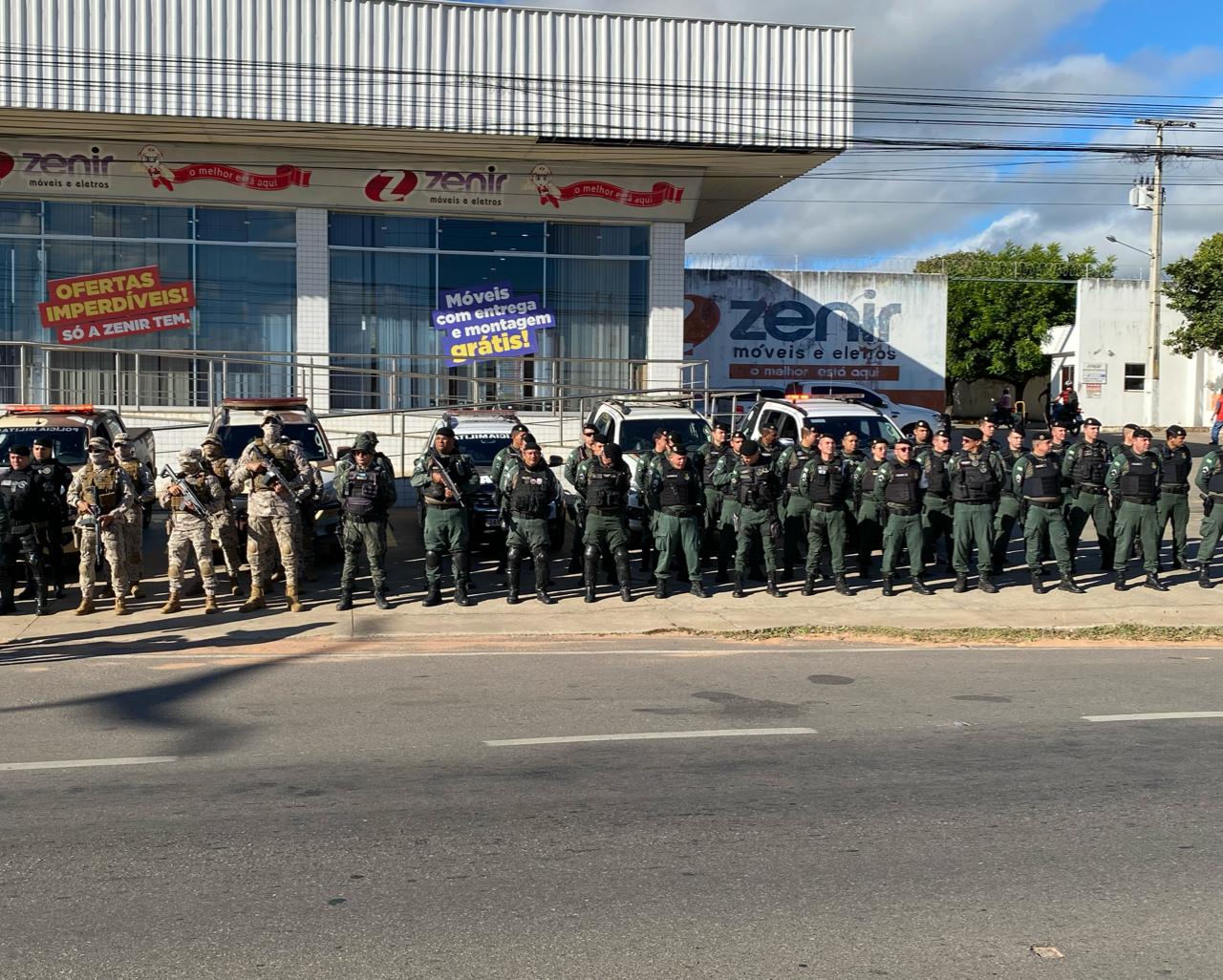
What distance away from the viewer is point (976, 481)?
13.7m

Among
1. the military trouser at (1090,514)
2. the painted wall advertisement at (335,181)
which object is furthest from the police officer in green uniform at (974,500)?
the painted wall advertisement at (335,181)

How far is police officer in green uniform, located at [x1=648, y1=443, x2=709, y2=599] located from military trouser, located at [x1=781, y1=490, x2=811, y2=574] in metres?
1.15

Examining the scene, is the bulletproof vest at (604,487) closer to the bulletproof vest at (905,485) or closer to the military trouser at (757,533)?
the military trouser at (757,533)

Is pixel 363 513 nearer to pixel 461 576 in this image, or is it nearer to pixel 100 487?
pixel 461 576

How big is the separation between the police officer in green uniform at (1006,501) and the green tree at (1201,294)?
92.2 ft

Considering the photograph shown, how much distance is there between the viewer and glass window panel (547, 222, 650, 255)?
2494 centimetres

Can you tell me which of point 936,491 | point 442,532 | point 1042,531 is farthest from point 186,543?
point 1042,531

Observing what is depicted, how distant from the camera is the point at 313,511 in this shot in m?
13.9

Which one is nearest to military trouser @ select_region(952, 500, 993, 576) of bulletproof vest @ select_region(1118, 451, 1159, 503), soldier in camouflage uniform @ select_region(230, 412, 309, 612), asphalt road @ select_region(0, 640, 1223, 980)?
bulletproof vest @ select_region(1118, 451, 1159, 503)

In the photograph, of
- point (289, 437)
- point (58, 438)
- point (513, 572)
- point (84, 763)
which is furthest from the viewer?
point (289, 437)

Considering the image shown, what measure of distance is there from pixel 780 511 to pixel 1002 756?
7445mm

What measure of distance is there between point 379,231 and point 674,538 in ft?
42.9

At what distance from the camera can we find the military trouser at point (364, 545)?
1283 cm

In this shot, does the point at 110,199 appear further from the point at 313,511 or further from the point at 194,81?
the point at 313,511
